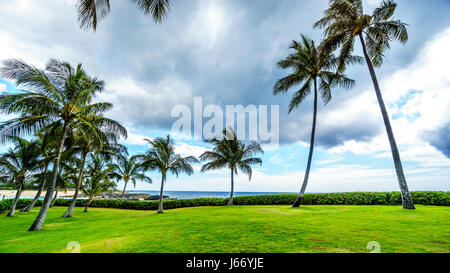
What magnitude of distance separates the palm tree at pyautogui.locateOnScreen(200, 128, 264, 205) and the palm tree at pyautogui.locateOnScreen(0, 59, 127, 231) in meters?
13.2

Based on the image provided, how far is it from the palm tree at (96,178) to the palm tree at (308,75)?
63.0ft

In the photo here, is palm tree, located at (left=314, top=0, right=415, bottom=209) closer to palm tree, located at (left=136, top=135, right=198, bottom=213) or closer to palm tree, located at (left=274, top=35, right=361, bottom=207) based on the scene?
palm tree, located at (left=274, top=35, right=361, bottom=207)

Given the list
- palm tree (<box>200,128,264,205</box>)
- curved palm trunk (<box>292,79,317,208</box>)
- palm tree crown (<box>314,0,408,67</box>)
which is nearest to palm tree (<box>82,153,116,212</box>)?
palm tree (<box>200,128,264,205</box>)

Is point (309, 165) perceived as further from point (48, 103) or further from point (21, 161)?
point (21, 161)

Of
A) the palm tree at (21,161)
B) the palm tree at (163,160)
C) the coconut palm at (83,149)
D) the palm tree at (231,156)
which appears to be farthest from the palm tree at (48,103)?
the palm tree at (231,156)

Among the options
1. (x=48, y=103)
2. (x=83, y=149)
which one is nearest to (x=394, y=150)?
(x=48, y=103)

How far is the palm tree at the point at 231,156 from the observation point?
866 inches

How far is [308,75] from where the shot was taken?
587 inches

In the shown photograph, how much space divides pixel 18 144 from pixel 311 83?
24871 millimetres

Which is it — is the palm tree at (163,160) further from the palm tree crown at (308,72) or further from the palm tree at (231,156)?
the palm tree crown at (308,72)

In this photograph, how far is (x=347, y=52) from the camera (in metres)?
12.5

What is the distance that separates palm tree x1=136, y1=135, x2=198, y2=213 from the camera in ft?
59.2

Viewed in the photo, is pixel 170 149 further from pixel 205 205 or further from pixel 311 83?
pixel 311 83

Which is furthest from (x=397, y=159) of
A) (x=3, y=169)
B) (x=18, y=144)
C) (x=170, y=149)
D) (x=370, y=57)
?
(x=3, y=169)
